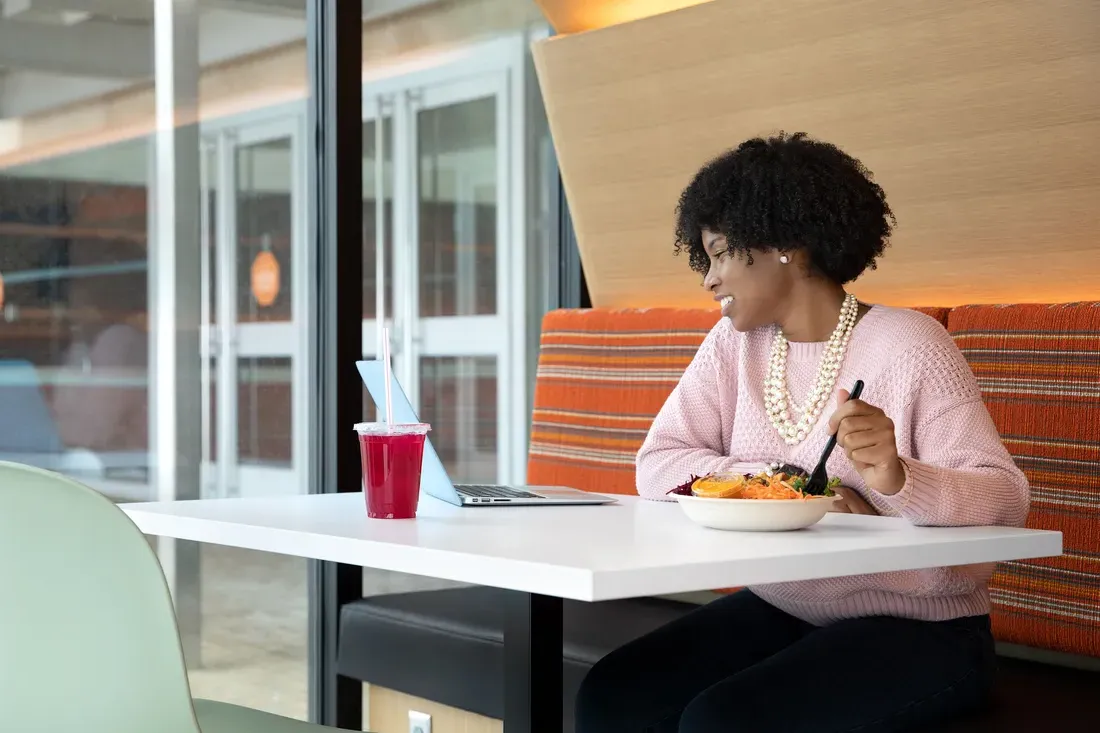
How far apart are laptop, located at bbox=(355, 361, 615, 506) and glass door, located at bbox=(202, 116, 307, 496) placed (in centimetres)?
130

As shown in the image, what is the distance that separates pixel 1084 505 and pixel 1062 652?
10.1 inches

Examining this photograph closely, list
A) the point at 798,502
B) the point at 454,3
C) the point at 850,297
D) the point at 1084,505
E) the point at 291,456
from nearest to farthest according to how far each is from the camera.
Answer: the point at 798,502 < the point at 850,297 < the point at 1084,505 < the point at 291,456 < the point at 454,3

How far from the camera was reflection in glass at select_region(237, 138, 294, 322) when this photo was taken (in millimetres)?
3074

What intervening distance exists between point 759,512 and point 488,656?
109 centimetres

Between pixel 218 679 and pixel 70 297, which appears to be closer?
pixel 70 297

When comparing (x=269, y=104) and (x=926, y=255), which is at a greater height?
(x=269, y=104)

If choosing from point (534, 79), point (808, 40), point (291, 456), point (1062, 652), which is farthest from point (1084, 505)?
point (534, 79)

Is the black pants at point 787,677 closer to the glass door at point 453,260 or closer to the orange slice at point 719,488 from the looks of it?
the orange slice at point 719,488

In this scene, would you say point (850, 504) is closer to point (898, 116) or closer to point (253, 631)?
point (898, 116)

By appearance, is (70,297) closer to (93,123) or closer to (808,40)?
(93,123)

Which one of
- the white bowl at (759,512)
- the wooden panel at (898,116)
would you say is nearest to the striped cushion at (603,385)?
the wooden panel at (898,116)

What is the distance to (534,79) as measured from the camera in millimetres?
3760

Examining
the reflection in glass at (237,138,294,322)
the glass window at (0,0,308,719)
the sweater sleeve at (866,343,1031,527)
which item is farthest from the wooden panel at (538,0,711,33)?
the sweater sleeve at (866,343,1031,527)

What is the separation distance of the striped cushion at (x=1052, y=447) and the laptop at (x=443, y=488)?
0.84 m
